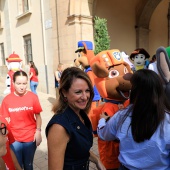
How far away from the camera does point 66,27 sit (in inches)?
331

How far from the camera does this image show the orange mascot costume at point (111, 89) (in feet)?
7.32

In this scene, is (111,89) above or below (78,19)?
below

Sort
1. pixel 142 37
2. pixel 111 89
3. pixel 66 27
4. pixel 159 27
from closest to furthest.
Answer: pixel 111 89 → pixel 66 27 → pixel 142 37 → pixel 159 27

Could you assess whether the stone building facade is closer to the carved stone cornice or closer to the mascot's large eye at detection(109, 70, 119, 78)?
the carved stone cornice

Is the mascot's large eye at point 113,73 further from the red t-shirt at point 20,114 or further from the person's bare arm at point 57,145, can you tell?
the person's bare arm at point 57,145

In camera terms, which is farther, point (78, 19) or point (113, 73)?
point (78, 19)

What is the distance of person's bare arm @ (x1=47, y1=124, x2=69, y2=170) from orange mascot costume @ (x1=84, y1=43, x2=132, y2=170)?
95 centimetres

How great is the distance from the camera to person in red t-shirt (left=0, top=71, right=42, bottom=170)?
2406mm

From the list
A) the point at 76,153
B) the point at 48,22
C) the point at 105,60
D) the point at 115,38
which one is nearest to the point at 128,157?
the point at 76,153

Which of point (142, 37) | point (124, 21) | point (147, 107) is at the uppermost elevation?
point (124, 21)

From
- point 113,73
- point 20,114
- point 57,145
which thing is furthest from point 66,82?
point 20,114

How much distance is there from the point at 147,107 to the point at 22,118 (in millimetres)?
1542

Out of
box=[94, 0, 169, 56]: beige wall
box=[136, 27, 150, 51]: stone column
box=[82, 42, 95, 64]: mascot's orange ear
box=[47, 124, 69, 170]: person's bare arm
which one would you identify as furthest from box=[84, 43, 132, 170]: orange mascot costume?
box=[136, 27, 150, 51]: stone column

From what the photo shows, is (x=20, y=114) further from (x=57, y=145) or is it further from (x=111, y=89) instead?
(x=57, y=145)
